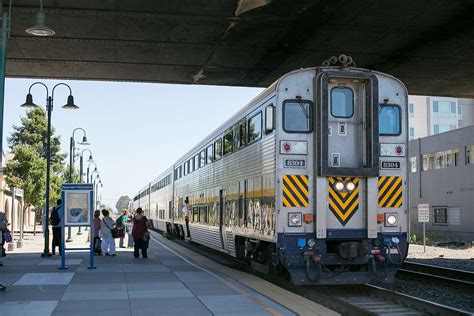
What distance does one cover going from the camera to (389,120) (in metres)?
12.3

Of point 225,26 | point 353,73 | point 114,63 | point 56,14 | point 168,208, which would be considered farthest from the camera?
point 168,208

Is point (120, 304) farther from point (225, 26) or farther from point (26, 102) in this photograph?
point (26, 102)

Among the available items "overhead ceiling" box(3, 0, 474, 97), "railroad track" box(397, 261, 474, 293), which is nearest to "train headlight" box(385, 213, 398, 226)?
"railroad track" box(397, 261, 474, 293)

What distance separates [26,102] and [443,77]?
14.3m

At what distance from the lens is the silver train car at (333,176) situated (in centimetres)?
1145

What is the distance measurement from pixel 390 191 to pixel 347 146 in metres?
1.21

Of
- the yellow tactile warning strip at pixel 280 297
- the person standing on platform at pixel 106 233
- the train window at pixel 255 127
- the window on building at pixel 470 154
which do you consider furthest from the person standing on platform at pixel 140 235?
the window on building at pixel 470 154

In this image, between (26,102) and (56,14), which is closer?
(56,14)

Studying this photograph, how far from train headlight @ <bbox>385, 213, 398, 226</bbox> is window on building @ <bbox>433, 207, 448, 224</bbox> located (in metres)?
35.8

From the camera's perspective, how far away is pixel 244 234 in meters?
14.1

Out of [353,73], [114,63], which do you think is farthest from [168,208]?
[353,73]

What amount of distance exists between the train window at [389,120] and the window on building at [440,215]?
3554 centimetres

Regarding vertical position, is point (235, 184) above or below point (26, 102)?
below

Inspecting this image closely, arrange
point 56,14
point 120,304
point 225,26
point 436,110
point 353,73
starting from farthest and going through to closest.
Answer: point 436,110 → point 225,26 → point 56,14 → point 353,73 → point 120,304
